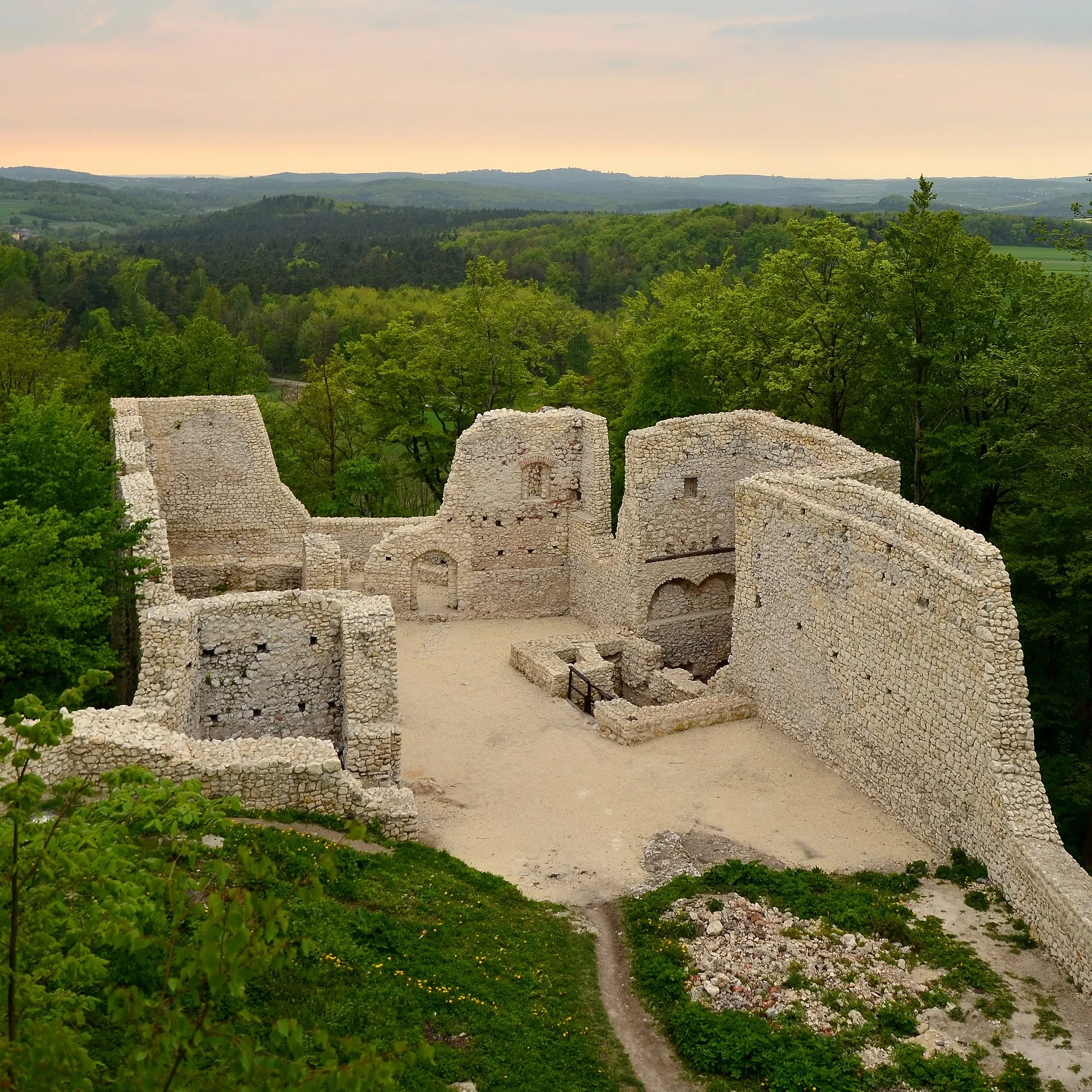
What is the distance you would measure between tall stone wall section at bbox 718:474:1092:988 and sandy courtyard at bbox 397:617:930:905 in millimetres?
739

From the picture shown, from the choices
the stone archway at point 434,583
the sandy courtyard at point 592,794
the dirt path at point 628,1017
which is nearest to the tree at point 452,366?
the stone archway at point 434,583

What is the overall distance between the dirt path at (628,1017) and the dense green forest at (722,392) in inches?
338

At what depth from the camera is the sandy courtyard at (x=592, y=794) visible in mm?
15859

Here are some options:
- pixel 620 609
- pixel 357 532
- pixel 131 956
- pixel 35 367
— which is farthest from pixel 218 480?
pixel 131 956

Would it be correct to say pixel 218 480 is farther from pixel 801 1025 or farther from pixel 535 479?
pixel 801 1025

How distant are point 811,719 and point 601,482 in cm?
853

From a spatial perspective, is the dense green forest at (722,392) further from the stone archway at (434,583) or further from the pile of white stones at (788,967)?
the pile of white stones at (788,967)

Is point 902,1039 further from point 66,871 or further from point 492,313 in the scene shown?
point 492,313

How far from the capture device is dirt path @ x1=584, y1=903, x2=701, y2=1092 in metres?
11.5

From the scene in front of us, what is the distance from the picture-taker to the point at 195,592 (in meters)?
25.9

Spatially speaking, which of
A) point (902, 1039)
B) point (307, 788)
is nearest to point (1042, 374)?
point (902, 1039)

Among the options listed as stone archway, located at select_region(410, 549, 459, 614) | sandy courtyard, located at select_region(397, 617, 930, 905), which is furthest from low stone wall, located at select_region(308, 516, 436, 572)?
sandy courtyard, located at select_region(397, 617, 930, 905)

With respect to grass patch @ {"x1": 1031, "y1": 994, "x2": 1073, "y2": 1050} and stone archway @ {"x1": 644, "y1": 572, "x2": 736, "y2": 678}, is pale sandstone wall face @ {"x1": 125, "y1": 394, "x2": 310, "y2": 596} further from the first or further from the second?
grass patch @ {"x1": 1031, "y1": 994, "x2": 1073, "y2": 1050}

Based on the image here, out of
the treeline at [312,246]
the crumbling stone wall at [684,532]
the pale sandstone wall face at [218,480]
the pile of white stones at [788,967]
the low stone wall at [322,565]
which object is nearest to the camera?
the pile of white stones at [788,967]
